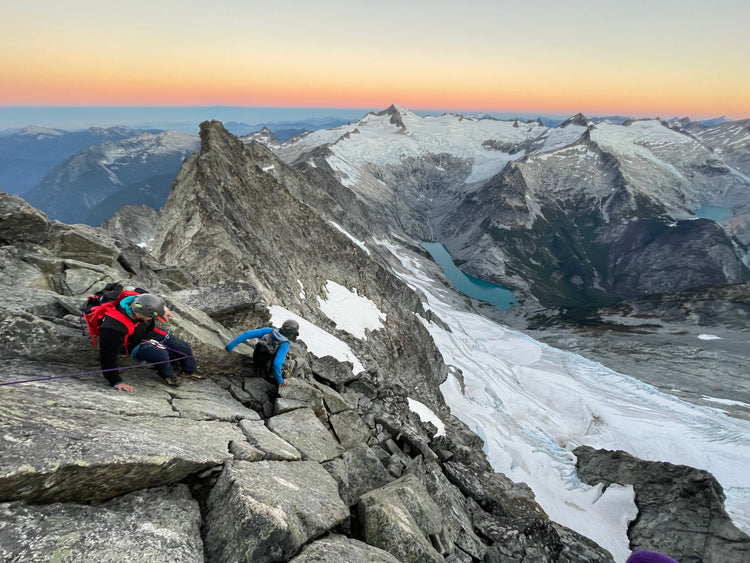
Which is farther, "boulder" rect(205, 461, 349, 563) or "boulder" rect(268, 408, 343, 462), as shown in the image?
"boulder" rect(268, 408, 343, 462)

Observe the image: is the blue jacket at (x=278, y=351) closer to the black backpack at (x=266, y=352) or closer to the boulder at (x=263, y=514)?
the black backpack at (x=266, y=352)

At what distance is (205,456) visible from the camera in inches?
296

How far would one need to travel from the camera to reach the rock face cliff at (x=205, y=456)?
581 centimetres

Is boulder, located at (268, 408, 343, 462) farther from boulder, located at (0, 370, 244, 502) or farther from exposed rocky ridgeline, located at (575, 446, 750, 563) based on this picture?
exposed rocky ridgeline, located at (575, 446, 750, 563)

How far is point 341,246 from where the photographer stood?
5144cm

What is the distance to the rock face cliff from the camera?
5.81m

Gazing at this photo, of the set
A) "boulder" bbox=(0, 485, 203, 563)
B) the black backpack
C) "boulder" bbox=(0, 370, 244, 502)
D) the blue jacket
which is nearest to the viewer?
"boulder" bbox=(0, 485, 203, 563)

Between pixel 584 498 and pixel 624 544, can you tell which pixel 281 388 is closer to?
pixel 624 544

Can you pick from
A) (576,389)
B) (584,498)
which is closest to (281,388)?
(584,498)

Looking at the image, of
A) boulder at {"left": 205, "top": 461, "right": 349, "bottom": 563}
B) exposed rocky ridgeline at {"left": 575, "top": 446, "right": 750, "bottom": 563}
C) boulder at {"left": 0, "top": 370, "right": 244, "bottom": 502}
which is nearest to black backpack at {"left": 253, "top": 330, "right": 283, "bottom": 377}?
boulder at {"left": 0, "top": 370, "right": 244, "bottom": 502}

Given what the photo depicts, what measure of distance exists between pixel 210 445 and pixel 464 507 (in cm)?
1276

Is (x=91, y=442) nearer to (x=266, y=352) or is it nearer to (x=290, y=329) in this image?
(x=266, y=352)

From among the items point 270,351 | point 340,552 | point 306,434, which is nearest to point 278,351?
point 270,351

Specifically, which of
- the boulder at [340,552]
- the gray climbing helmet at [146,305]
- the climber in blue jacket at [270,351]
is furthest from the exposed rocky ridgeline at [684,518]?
the gray climbing helmet at [146,305]
